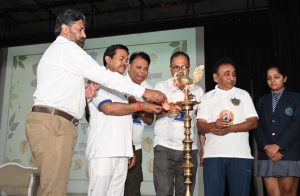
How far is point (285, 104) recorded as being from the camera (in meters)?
2.74

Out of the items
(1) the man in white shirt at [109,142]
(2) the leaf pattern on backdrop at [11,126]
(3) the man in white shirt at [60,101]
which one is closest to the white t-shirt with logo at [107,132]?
(1) the man in white shirt at [109,142]

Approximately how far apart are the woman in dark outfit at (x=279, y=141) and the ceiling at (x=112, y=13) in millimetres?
1844

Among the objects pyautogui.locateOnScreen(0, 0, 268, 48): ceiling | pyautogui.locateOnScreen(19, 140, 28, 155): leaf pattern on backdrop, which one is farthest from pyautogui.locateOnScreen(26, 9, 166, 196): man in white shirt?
pyautogui.locateOnScreen(19, 140, 28, 155): leaf pattern on backdrop

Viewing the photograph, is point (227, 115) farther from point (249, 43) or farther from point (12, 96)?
point (12, 96)

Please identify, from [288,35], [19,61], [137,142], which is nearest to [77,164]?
[19,61]

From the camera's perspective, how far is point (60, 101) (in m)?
1.92

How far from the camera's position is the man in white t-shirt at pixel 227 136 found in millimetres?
2389

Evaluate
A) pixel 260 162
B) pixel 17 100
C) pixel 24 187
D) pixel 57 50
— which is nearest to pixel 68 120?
pixel 57 50

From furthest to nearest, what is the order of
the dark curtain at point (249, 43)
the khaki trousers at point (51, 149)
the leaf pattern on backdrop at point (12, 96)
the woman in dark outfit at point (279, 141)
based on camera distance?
the leaf pattern on backdrop at point (12, 96) → the dark curtain at point (249, 43) → the woman in dark outfit at point (279, 141) → the khaki trousers at point (51, 149)

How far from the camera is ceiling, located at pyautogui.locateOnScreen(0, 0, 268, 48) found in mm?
4738

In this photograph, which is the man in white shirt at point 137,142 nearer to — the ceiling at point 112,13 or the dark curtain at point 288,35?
the dark curtain at point 288,35

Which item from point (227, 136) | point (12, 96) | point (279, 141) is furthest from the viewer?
point (12, 96)

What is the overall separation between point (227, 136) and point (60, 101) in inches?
46.4

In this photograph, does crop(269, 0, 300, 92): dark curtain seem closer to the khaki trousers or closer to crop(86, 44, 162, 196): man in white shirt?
crop(86, 44, 162, 196): man in white shirt
